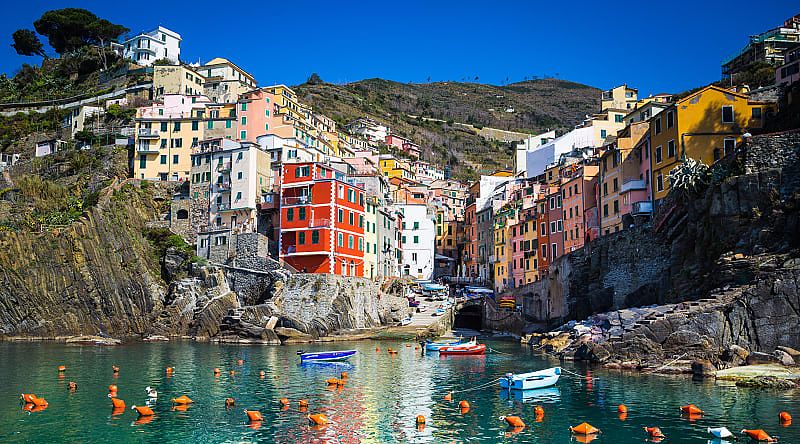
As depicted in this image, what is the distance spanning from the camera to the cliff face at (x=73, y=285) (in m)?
71.4

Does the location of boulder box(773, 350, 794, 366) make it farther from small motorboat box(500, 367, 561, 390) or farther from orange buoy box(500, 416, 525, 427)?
orange buoy box(500, 416, 525, 427)

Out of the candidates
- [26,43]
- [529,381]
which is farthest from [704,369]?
[26,43]

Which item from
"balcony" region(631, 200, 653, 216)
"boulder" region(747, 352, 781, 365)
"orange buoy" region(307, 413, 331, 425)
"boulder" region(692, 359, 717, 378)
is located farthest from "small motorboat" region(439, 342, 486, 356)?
"orange buoy" region(307, 413, 331, 425)

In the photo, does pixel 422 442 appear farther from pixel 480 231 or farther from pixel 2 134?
pixel 2 134

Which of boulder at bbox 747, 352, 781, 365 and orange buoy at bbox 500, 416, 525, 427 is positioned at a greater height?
boulder at bbox 747, 352, 781, 365

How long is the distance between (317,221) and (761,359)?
46493 mm

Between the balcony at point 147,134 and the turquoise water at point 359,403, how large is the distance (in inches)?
1749

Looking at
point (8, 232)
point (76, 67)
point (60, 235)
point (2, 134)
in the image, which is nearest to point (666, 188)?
point (60, 235)

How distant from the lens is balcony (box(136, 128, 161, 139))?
9097 centimetres

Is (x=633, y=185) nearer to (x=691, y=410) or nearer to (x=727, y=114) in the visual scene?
(x=727, y=114)

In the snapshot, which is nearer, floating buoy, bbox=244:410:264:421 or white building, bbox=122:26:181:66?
floating buoy, bbox=244:410:264:421

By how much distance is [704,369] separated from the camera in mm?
39250

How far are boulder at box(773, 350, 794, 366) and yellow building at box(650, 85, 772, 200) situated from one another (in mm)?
19516

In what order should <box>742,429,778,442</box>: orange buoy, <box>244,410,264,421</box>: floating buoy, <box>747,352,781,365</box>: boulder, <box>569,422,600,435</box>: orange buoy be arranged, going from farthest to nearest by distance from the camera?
<box>747,352,781,365</box>: boulder, <box>244,410,264,421</box>: floating buoy, <box>569,422,600,435</box>: orange buoy, <box>742,429,778,442</box>: orange buoy
